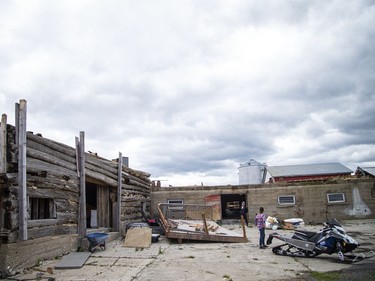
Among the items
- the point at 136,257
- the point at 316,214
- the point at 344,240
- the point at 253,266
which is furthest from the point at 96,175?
the point at 316,214

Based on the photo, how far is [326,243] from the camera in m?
8.90

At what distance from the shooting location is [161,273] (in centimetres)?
783

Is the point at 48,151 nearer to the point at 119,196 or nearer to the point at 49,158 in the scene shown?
the point at 49,158

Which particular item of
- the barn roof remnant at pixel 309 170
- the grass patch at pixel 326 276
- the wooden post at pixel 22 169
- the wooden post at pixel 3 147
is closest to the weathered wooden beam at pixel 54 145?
the wooden post at pixel 22 169

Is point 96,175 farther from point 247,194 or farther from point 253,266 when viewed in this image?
point 247,194

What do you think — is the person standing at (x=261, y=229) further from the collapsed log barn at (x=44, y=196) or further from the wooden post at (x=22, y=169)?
the wooden post at (x=22, y=169)

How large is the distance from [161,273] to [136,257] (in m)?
2.52

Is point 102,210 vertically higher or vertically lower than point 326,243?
higher

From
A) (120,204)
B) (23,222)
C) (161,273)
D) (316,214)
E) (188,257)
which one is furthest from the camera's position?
(316,214)

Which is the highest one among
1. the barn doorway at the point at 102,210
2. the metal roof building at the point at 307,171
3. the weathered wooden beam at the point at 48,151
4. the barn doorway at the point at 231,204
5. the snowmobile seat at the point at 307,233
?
the weathered wooden beam at the point at 48,151

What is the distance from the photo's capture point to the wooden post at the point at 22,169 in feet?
27.5

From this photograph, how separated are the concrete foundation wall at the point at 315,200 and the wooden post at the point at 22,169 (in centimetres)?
1449

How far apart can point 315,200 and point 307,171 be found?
1703cm

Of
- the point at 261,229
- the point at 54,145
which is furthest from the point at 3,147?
the point at 261,229
